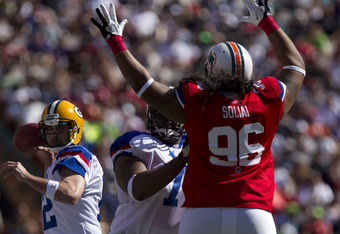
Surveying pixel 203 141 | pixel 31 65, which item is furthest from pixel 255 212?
pixel 31 65

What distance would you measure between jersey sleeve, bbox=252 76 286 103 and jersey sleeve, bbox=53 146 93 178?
1.48m

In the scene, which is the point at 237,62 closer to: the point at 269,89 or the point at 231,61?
the point at 231,61

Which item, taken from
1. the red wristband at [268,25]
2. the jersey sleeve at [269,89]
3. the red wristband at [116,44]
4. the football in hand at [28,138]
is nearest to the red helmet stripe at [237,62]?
the jersey sleeve at [269,89]

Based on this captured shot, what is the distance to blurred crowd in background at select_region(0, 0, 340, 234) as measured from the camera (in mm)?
8930

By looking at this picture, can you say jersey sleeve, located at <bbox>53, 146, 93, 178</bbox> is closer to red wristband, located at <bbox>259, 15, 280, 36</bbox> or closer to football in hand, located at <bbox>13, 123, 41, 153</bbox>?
football in hand, located at <bbox>13, 123, 41, 153</bbox>

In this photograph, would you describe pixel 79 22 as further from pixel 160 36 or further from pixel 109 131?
pixel 109 131

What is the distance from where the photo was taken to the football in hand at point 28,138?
5.09 meters

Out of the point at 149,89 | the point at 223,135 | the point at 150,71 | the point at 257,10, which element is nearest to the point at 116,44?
the point at 149,89

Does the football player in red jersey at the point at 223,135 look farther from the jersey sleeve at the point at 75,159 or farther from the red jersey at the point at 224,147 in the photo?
the jersey sleeve at the point at 75,159

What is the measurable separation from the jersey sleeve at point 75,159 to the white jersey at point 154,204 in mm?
377

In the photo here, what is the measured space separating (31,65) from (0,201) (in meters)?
2.31

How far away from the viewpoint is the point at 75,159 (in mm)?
4496

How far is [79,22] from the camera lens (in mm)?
11352

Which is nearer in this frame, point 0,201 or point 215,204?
point 215,204
